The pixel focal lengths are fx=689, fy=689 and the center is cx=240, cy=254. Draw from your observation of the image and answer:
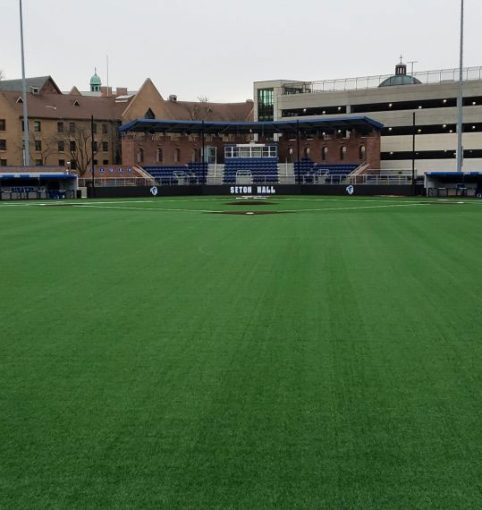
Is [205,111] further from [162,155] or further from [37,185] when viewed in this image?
[37,185]

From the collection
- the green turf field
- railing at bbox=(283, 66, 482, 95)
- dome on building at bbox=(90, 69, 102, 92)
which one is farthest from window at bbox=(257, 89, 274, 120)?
the green turf field

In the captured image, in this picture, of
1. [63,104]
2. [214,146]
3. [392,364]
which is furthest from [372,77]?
[392,364]

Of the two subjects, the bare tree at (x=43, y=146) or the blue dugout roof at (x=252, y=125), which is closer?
the blue dugout roof at (x=252, y=125)

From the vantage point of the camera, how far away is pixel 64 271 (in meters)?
15.4

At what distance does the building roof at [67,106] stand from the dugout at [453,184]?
191 ft

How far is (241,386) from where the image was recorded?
7301 mm

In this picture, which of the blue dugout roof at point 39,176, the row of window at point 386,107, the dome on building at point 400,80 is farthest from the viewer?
the dome on building at point 400,80

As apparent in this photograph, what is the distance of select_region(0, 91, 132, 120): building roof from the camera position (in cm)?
9589

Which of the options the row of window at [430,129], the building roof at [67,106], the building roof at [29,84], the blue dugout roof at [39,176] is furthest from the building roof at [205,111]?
the blue dugout roof at [39,176]

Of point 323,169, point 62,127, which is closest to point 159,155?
point 323,169

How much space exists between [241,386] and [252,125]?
7588cm

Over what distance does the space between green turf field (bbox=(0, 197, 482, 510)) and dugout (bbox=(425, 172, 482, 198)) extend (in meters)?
41.7

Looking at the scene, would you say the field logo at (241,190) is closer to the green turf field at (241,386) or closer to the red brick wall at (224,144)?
the red brick wall at (224,144)

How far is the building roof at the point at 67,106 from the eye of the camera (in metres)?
95.9
